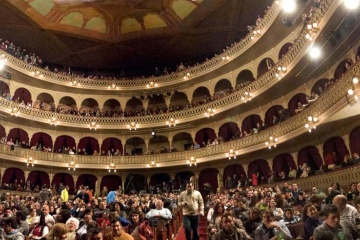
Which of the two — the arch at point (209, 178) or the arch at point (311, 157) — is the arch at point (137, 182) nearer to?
the arch at point (209, 178)

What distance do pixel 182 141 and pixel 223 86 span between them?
5064 mm

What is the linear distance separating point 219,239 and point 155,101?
2106 centimetres

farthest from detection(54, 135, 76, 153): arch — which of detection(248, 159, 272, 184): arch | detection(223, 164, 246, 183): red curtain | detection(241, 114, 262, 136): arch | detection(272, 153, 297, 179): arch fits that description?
detection(272, 153, 297, 179): arch

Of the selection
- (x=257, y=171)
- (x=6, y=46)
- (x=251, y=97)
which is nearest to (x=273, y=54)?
(x=251, y=97)

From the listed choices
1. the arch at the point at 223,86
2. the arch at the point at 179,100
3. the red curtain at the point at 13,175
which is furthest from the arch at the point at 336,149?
the red curtain at the point at 13,175

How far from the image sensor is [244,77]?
70.8 ft

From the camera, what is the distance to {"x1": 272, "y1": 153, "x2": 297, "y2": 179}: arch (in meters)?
17.2

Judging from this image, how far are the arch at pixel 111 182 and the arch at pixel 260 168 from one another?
907 cm

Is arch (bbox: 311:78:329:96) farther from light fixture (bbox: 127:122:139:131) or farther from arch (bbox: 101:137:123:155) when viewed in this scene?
arch (bbox: 101:137:123:155)

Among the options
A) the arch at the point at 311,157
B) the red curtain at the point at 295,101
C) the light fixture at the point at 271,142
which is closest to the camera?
the arch at the point at 311,157

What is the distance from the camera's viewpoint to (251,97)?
17.9 metres

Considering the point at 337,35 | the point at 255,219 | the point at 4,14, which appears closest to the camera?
the point at 255,219

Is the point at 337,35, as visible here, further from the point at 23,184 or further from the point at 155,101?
the point at 23,184

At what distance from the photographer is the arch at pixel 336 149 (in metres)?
13.9
